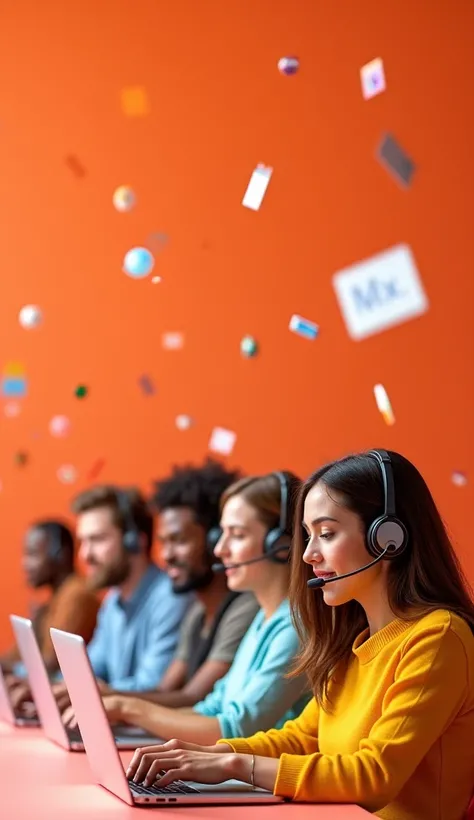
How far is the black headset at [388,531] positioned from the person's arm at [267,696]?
566 mm

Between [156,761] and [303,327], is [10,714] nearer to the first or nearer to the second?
[156,761]

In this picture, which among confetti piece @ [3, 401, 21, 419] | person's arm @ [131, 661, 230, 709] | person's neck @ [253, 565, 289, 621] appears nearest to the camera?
person's neck @ [253, 565, 289, 621]

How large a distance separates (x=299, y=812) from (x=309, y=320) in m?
2.25

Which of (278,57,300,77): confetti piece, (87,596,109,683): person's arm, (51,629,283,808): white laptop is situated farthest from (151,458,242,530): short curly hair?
(51,629,283,808): white laptop

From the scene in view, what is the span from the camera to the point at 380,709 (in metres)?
1.62

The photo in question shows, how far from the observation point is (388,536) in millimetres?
1638

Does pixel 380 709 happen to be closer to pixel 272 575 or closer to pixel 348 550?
pixel 348 550

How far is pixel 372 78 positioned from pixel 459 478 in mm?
1099

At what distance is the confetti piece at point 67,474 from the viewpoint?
4312 mm

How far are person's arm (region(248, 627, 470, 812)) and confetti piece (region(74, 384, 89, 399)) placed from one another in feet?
8.75

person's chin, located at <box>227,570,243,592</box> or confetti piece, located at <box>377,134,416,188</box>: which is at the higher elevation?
confetti piece, located at <box>377,134,416,188</box>

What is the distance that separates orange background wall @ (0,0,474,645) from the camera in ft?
11.0

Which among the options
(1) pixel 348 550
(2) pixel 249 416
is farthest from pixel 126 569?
(1) pixel 348 550

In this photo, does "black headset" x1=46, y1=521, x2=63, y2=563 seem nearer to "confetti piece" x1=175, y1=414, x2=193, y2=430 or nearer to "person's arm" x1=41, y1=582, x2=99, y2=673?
"person's arm" x1=41, y1=582, x2=99, y2=673
